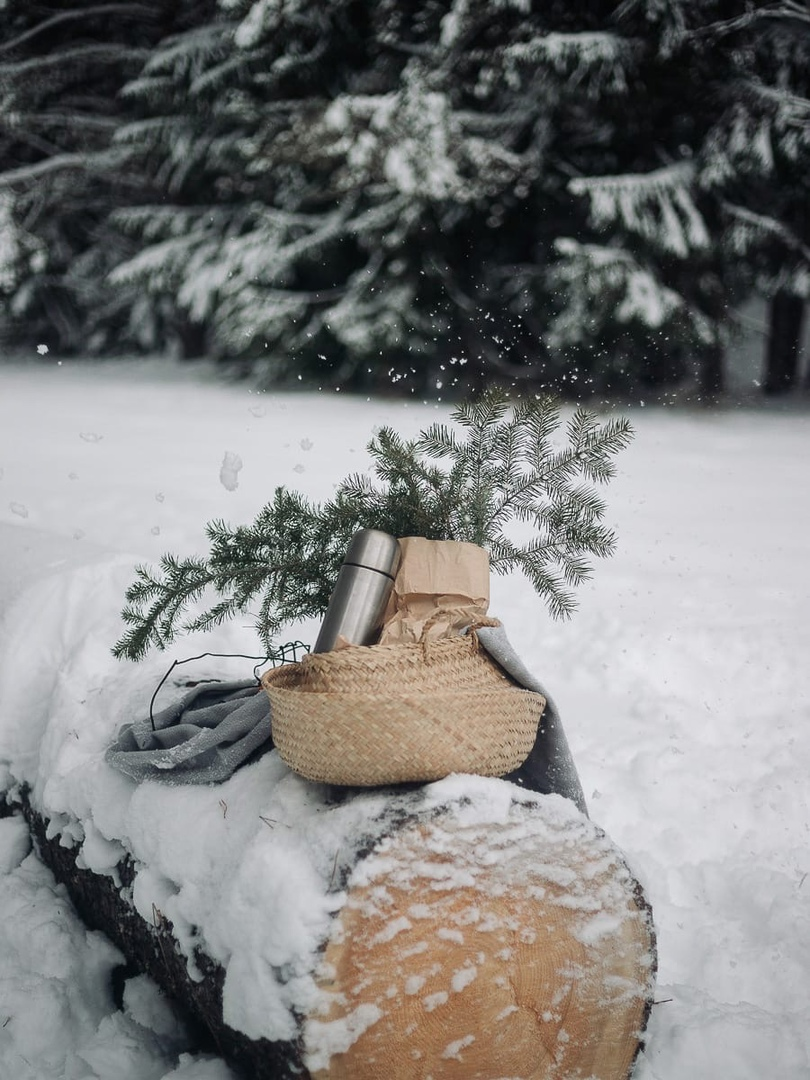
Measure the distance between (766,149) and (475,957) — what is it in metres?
6.76

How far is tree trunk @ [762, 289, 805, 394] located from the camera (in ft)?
24.8

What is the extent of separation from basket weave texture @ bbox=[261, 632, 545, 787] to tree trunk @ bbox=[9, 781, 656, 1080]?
55mm

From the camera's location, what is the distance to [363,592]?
1436mm

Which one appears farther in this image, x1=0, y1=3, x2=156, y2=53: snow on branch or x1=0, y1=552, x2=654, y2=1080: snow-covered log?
x1=0, y1=3, x2=156, y2=53: snow on branch

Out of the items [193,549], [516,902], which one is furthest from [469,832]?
[193,549]

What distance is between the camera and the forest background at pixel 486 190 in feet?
21.2

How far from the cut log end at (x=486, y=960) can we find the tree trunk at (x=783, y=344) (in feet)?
24.4

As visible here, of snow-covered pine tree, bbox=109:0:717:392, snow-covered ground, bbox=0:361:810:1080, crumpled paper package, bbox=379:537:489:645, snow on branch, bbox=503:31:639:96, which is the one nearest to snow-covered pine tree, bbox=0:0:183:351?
snow-covered pine tree, bbox=109:0:717:392

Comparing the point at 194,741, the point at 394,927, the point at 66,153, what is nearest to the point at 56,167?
the point at 66,153

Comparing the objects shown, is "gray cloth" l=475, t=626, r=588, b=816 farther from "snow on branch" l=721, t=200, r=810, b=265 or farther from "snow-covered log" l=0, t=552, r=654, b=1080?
"snow on branch" l=721, t=200, r=810, b=265

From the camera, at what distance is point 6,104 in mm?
9453

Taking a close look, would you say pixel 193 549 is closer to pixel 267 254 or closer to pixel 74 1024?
pixel 74 1024

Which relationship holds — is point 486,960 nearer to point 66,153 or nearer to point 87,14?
point 66,153

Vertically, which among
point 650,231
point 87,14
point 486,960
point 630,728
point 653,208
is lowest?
point 630,728
